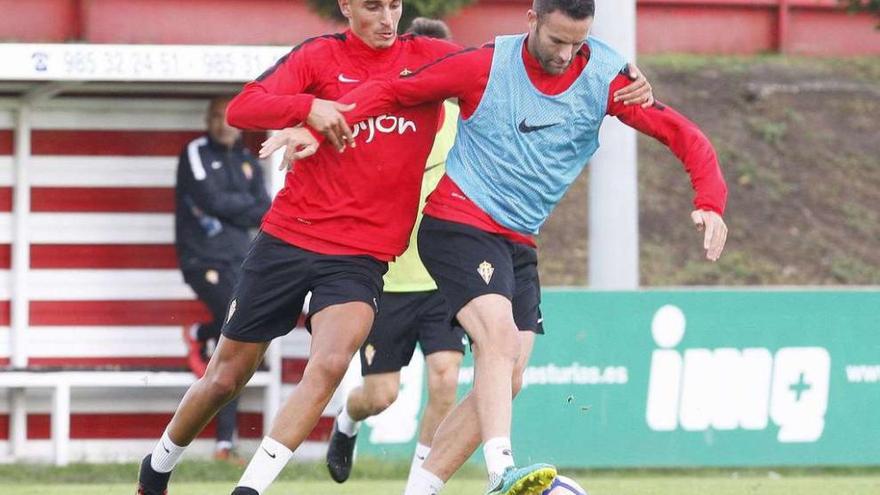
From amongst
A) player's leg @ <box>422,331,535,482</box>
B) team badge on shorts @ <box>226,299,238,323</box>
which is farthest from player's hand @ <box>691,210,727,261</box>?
team badge on shorts @ <box>226,299,238,323</box>

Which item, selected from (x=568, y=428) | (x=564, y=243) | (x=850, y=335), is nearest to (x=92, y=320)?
(x=568, y=428)

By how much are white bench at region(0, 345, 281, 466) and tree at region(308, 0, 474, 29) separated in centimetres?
902

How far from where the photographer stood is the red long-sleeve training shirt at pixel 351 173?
7496mm

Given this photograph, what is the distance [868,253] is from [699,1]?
685 cm

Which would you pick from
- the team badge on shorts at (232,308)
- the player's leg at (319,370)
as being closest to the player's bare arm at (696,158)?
the player's leg at (319,370)

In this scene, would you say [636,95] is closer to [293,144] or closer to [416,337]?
[293,144]

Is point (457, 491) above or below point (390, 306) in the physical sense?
below

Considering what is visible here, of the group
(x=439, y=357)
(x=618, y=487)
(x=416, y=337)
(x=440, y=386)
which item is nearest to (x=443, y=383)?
(x=440, y=386)

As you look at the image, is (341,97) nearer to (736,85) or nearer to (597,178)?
(597,178)

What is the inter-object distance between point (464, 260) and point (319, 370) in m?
0.73

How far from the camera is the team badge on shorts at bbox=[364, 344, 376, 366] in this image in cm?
970

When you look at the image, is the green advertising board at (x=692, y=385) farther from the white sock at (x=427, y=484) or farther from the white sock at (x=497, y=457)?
the white sock at (x=497, y=457)

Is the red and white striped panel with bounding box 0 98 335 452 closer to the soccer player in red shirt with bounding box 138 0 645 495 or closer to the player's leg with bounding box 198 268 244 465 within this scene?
the player's leg with bounding box 198 268 244 465

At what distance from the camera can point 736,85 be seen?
2389 cm
